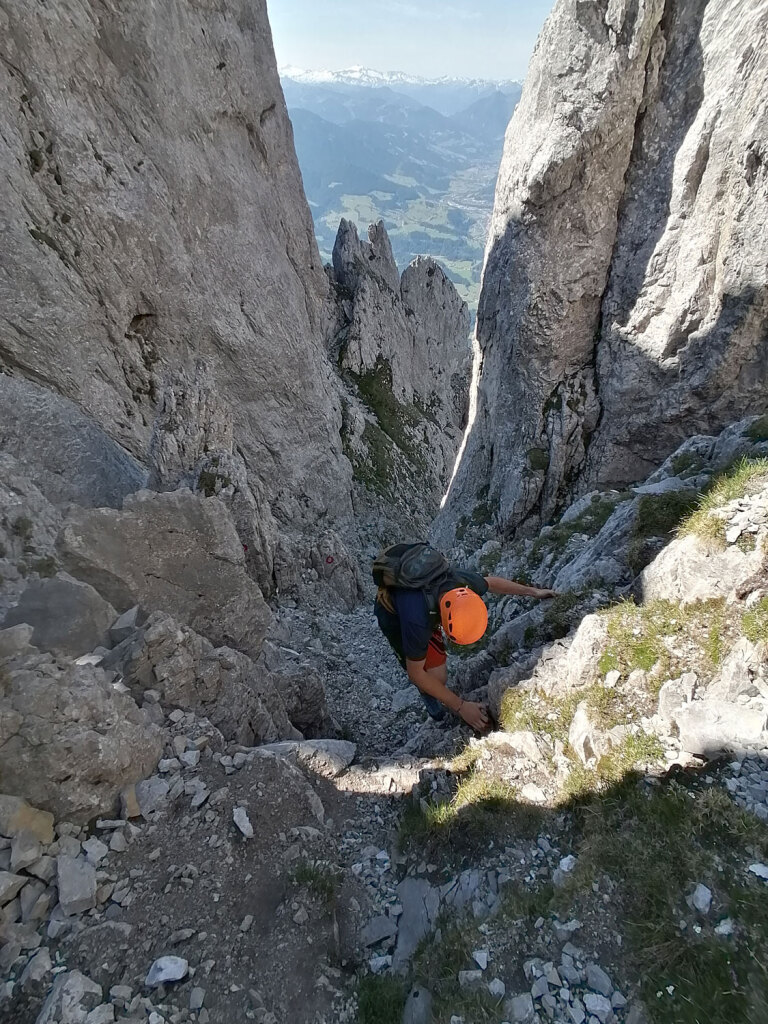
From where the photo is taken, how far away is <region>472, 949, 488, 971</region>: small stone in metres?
4.96

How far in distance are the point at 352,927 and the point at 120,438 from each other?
1881 cm

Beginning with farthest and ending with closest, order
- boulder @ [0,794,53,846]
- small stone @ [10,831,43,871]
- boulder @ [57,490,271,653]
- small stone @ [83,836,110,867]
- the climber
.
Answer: boulder @ [57,490,271,653], the climber, small stone @ [83,836,110,867], boulder @ [0,794,53,846], small stone @ [10,831,43,871]

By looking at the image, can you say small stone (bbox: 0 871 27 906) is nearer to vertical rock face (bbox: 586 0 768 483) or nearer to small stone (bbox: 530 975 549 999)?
small stone (bbox: 530 975 549 999)

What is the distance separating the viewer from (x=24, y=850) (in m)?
5.86

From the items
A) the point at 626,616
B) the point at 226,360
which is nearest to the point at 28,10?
the point at 226,360

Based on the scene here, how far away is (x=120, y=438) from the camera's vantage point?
64.5 ft

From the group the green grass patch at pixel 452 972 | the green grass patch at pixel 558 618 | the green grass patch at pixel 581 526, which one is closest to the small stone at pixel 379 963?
the green grass patch at pixel 452 972

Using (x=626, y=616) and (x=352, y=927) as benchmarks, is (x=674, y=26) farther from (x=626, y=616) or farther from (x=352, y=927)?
(x=352, y=927)

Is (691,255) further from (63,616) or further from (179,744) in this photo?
(63,616)

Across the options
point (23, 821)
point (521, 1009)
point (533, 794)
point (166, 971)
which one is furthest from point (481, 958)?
point (23, 821)

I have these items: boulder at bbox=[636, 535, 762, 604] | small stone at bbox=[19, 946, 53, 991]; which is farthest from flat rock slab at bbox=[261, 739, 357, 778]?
boulder at bbox=[636, 535, 762, 604]

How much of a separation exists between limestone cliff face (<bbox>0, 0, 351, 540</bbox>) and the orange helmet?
1344 cm

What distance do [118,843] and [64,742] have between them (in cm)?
153

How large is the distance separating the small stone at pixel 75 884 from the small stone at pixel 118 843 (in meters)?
0.35
